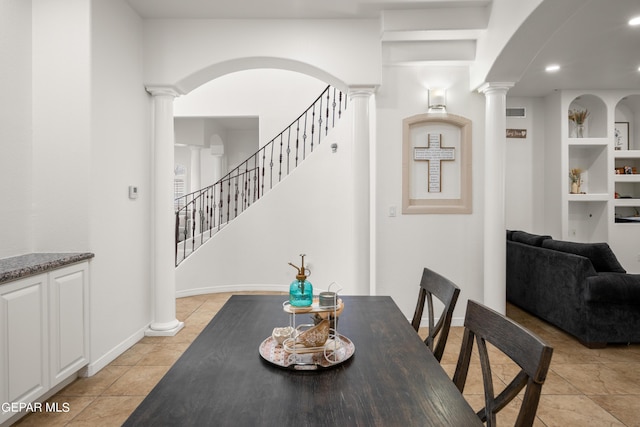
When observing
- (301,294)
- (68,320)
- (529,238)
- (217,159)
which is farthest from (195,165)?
(301,294)

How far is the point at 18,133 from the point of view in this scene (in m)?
2.62

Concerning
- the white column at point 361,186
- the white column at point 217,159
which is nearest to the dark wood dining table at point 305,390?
the white column at point 361,186

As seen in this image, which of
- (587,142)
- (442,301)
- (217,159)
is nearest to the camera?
(442,301)

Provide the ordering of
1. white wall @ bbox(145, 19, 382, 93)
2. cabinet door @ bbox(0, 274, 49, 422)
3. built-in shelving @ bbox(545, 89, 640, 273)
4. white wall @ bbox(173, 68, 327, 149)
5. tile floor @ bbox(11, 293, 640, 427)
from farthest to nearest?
white wall @ bbox(173, 68, 327, 149) < built-in shelving @ bbox(545, 89, 640, 273) < white wall @ bbox(145, 19, 382, 93) < tile floor @ bbox(11, 293, 640, 427) < cabinet door @ bbox(0, 274, 49, 422)

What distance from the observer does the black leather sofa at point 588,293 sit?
3.21m

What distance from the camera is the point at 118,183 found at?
3.15 metres

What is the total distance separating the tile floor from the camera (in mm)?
2258

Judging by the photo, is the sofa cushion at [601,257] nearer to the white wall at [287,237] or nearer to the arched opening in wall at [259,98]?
A: the white wall at [287,237]

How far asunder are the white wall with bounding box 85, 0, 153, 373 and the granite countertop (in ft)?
0.65

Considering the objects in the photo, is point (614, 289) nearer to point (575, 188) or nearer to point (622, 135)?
point (575, 188)

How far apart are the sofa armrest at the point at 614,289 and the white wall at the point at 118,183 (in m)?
4.16

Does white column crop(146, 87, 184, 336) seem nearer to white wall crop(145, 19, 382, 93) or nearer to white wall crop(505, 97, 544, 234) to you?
white wall crop(145, 19, 382, 93)

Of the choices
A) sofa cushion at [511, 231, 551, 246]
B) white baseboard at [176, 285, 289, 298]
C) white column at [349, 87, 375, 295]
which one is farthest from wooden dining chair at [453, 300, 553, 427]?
white baseboard at [176, 285, 289, 298]

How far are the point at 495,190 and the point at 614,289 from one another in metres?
1.30
